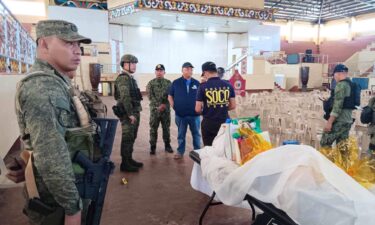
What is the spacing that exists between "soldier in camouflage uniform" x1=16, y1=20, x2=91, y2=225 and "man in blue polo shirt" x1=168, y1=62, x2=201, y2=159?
10.4 ft

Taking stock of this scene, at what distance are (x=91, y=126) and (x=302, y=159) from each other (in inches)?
39.9

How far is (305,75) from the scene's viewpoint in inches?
753

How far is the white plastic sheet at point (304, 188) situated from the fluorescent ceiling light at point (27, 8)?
1649cm

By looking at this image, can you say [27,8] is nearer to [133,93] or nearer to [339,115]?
[133,93]

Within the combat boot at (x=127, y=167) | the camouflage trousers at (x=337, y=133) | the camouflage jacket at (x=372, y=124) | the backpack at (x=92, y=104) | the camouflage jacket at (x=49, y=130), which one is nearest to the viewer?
the camouflage jacket at (x=49, y=130)

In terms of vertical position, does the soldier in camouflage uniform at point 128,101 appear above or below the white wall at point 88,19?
below

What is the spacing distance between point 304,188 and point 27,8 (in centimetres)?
1710

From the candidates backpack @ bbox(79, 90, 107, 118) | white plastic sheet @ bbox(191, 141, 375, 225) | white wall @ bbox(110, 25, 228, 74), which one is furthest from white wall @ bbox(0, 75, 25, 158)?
white wall @ bbox(110, 25, 228, 74)

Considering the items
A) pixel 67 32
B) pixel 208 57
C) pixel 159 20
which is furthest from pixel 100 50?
pixel 67 32

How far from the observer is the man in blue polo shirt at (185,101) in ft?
14.8

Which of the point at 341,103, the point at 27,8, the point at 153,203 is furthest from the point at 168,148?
the point at 27,8

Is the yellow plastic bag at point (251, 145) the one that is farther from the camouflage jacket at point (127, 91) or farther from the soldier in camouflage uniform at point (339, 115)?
the soldier in camouflage uniform at point (339, 115)

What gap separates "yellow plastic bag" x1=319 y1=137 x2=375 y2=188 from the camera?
161 cm

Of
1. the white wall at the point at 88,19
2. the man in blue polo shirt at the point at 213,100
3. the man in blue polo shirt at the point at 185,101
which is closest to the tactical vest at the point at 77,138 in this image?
the man in blue polo shirt at the point at 213,100
